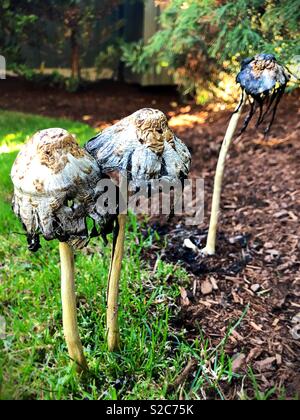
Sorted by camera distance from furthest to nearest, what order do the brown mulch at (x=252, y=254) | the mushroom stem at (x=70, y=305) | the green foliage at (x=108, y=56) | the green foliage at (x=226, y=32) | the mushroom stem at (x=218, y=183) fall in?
the green foliage at (x=108, y=56) < the green foliage at (x=226, y=32) < the mushroom stem at (x=218, y=183) < the brown mulch at (x=252, y=254) < the mushroom stem at (x=70, y=305)

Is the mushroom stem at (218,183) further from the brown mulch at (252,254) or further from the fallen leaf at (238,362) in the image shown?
the fallen leaf at (238,362)

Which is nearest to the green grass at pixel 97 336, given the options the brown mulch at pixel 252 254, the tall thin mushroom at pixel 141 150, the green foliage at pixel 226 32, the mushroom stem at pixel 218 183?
the brown mulch at pixel 252 254

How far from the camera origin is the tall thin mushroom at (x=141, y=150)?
170cm

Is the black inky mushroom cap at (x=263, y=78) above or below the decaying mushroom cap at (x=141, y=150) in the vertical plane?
above

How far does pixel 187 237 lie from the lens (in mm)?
3391

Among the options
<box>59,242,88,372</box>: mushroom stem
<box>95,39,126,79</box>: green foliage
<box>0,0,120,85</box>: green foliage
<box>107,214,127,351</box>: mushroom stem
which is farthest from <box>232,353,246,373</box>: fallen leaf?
<box>95,39,126,79</box>: green foliage

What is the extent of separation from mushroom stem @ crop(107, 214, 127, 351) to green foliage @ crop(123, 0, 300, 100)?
2727mm

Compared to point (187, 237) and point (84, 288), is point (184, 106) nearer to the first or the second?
point (187, 237)

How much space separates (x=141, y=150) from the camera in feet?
5.59

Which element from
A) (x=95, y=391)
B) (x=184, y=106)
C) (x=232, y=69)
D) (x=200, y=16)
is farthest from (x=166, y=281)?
(x=184, y=106)

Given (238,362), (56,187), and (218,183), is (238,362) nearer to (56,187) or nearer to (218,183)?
(218,183)

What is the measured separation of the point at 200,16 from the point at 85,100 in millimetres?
3133

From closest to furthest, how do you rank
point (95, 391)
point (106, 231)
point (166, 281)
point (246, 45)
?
point (106, 231) → point (95, 391) → point (166, 281) → point (246, 45)

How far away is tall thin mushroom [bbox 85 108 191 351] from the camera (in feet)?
5.59
